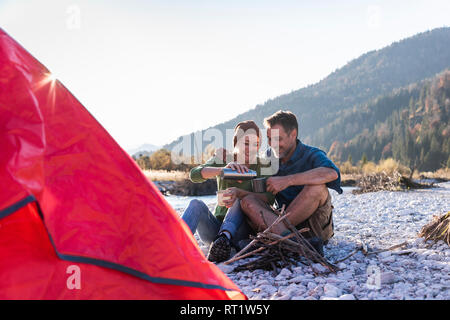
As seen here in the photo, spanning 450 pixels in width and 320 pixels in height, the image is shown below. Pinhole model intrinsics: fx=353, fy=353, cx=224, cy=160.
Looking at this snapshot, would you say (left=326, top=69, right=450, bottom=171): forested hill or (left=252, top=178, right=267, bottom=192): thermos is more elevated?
(left=252, top=178, right=267, bottom=192): thermos

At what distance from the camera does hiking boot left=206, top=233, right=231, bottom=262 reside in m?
2.74

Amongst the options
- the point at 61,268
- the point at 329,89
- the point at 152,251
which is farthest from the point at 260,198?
the point at 329,89

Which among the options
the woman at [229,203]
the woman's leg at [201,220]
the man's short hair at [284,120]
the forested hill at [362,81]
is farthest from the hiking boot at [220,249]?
the forested hill at [362,81]

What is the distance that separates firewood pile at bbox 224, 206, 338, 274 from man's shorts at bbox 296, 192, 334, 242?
324mm

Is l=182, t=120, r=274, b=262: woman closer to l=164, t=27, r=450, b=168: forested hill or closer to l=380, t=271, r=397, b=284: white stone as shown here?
l=380, t=271, r=397, b=284: white stone

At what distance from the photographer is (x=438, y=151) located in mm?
39500

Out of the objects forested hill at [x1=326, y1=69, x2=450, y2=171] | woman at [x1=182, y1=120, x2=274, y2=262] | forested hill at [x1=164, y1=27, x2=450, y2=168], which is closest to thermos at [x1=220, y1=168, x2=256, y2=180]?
woman at [x1=182, y1=120, x2=274, y2=262]

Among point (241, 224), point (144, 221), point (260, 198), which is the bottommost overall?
point (241, 224)

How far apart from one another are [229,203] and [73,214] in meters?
1.60

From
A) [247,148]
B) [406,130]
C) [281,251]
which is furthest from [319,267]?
[406,130]

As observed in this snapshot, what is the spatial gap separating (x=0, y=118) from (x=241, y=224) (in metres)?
2.01

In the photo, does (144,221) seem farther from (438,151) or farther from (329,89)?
(329,89)

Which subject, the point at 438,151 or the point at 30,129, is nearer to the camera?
the point at 30,129
